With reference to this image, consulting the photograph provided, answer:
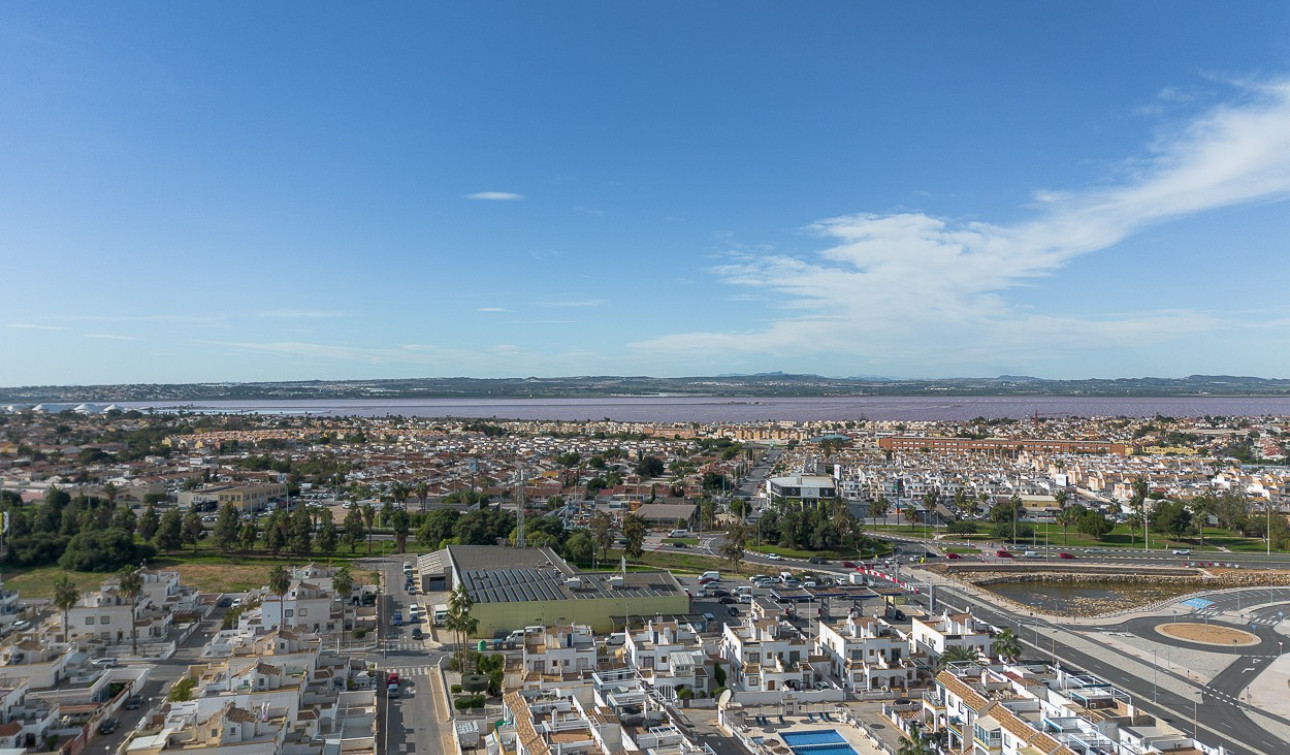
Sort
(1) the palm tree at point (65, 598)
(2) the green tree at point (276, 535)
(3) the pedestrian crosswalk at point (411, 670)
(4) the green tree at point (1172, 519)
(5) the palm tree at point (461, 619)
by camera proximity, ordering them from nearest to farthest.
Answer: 1. (3) the pedestrian crosswalk at point (411, 670)
2. (5) the palm tree at point (461, 619)
3. (1) the palm tree at point (65, 598)
4. (2) the green tree at point (276, 535)
5. (4) the green tree at point (1172, 519)

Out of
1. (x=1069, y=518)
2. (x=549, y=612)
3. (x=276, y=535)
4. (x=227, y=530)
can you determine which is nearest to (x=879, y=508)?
(x=1069, y=518)

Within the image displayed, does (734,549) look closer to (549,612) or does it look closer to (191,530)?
(549,612)

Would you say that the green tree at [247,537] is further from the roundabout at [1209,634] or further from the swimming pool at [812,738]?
the roundabout at [1209,634]

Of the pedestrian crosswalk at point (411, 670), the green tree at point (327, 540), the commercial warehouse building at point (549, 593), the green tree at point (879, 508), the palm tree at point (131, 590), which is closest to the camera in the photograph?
the pedestrian crosswalk at point (411, 670)

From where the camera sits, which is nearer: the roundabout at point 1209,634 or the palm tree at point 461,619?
the palm tree at point 461,619

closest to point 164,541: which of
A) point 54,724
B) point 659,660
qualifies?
point 54,724

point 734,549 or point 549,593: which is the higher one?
point 549,593

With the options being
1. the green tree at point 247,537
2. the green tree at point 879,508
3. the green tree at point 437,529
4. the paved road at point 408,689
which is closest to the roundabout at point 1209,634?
the green tree at point 879,508
